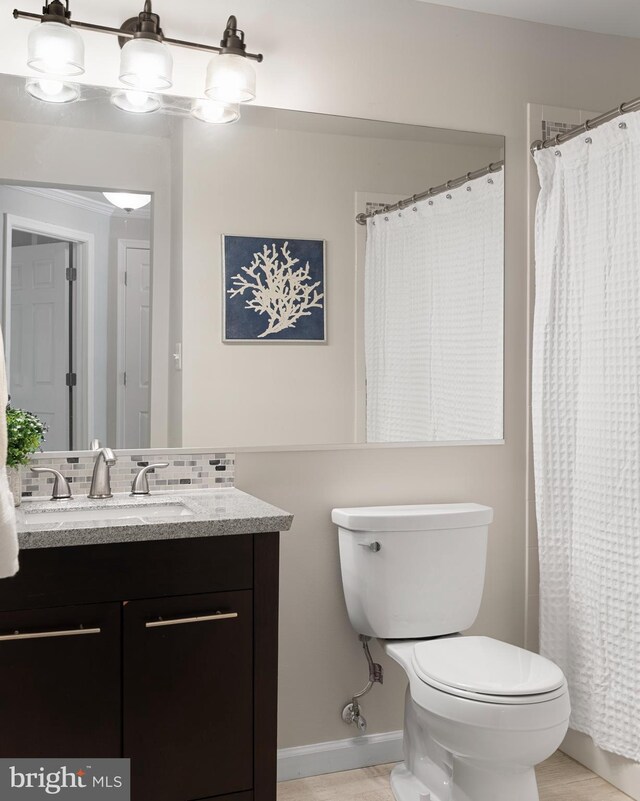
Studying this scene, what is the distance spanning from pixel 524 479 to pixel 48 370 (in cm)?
158

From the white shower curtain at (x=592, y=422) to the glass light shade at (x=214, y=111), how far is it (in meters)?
1.03

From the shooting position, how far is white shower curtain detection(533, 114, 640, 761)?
2.24m

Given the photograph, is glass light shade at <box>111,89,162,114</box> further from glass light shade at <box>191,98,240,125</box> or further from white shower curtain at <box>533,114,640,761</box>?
Answer: white shower curtain at <box>533,114,640,761</box>

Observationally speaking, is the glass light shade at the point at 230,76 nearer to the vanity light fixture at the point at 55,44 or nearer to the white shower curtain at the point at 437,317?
the vanity light fixture at the point at 55,44

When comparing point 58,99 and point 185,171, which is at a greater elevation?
point 58,99

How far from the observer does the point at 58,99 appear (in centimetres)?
215

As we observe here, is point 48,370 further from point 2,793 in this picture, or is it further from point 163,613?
point 2,793

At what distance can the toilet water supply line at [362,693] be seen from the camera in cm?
245

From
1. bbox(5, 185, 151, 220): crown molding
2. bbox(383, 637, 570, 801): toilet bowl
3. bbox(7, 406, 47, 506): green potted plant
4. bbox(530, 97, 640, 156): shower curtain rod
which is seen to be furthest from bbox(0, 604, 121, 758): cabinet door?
bbox(530, 97, 640, 156): shower curtain rod

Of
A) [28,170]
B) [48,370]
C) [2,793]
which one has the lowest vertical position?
[2,793]

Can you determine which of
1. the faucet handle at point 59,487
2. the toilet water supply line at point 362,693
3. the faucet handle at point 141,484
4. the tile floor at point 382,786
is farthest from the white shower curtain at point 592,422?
the faucet handle at point 59,487

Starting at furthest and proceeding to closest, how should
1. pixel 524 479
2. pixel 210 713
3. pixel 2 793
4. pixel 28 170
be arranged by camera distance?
pixel 524 479 → pixel 28 170 → pixel 210 713 → pixel 2 793

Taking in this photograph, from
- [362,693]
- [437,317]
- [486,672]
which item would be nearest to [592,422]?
[437,317]

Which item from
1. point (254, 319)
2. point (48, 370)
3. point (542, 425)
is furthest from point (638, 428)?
point (48, 370)
